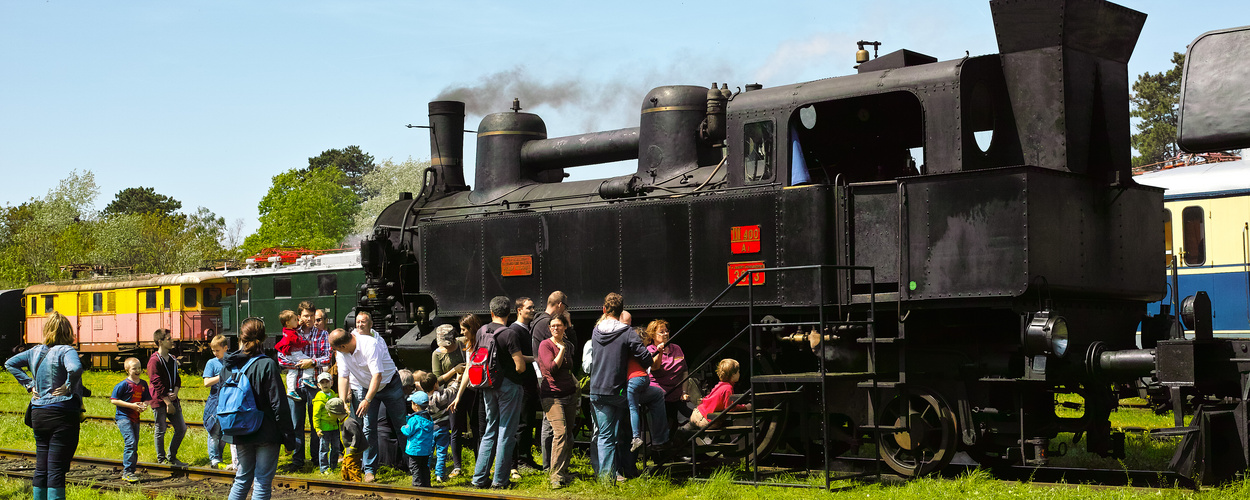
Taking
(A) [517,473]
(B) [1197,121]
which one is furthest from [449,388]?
(B) [1197,121]

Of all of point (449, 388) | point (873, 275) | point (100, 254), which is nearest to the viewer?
point (873, 275)

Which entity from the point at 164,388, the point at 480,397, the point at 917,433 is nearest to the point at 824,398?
the point at 917,433

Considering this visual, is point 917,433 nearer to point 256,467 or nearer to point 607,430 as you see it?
point 607,430

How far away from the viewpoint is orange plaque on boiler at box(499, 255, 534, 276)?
1178 cm

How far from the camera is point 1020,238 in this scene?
28.2 ft

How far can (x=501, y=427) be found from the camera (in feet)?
31.3

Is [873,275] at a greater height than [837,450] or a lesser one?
greater

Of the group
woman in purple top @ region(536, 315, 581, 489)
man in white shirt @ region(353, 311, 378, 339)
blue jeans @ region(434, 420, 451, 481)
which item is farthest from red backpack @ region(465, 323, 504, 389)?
man in white shirt @ region(353, 311, 378, 339)

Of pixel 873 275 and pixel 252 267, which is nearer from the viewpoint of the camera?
pixel 873 275

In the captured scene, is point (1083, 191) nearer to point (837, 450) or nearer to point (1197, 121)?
point (837, 450)

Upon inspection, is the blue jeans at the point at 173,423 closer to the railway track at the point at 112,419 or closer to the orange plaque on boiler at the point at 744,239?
the railway track at the point at 112,419

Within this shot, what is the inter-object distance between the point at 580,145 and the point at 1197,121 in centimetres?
1053

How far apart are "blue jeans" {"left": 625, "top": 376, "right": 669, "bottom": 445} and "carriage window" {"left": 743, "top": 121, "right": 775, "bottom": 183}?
6.76 ft

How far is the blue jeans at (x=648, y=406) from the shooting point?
31.2ft
